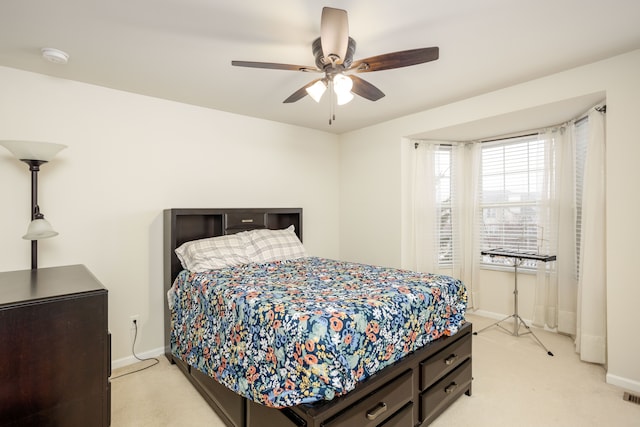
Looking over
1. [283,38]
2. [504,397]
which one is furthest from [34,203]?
[504,397]

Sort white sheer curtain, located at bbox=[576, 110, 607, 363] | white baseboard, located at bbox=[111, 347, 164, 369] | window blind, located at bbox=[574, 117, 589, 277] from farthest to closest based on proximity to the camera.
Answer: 1. window blind, located at bbox=[574, 117, 589, 277]
2. white baseboard, located at bbox=[111, 347, 164, 369]
3. white sheer curtain, located at bbox=[576, 110, 607, 363]

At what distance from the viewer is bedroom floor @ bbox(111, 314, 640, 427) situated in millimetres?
2012

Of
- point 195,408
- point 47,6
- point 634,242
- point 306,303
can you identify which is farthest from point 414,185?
point 47,6

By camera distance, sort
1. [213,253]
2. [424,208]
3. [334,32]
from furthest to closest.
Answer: [424,208] → [213,253] → [334,32]

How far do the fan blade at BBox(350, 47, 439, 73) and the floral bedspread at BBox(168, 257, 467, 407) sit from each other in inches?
52.8

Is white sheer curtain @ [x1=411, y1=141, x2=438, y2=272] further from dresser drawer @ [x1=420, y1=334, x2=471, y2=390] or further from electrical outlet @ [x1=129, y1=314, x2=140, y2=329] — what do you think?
electrical outlet @ [x1=129, y1=314, x2=140, y2=329]

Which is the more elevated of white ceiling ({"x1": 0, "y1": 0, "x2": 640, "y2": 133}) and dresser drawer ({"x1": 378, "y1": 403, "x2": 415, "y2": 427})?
white ceiling ({"x1": 0, "y1": 0, "x2": 640, "y2": 133})

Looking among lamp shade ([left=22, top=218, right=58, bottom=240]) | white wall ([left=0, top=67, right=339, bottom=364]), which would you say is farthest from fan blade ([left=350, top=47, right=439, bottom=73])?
lamp shade ([left=22, top=218, right=58, bottom=240])

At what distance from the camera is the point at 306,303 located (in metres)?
1.67

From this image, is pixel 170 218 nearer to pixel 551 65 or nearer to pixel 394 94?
pixel 394 94

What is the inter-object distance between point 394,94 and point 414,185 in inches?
49.7

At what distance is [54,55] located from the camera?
2133mm

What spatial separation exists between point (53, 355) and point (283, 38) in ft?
7.13

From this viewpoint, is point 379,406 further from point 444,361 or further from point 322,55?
point 322,55
